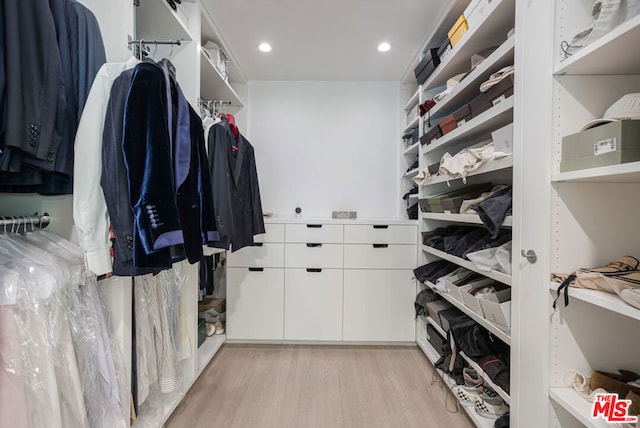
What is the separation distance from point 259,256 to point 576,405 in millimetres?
1926

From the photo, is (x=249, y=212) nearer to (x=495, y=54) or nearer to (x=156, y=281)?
(x=156, y=281)

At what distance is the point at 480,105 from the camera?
4.61 ft

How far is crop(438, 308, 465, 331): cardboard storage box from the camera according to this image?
5.50 feet

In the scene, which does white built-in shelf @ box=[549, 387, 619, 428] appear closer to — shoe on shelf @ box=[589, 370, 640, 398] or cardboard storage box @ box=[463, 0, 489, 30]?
shoe on shelf @ box=[589, 370, 640, 398]

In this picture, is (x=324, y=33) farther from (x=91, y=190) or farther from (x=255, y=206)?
(x=91, y=190)

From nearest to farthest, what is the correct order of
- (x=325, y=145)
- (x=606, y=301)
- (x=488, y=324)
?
(x=606, y=301) → (x=488, y=324) → (x=325, y=145)

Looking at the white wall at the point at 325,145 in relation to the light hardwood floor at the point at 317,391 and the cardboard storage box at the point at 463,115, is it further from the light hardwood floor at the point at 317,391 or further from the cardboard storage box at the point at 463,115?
the light hardwood floor at the point at 317,391

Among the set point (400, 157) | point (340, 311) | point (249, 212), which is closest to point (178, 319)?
point (249, 212)

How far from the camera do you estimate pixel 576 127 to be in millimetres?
951

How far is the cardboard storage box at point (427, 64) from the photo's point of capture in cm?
190

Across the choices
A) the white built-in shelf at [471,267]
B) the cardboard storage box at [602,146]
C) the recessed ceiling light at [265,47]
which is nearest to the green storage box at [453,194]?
the white built-in shelf at [471,267]

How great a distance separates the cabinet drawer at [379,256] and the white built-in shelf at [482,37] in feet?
4.28

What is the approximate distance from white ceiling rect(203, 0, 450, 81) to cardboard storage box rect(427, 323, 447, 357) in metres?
2.12

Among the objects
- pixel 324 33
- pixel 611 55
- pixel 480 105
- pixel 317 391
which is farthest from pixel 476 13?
pixel 317 391
